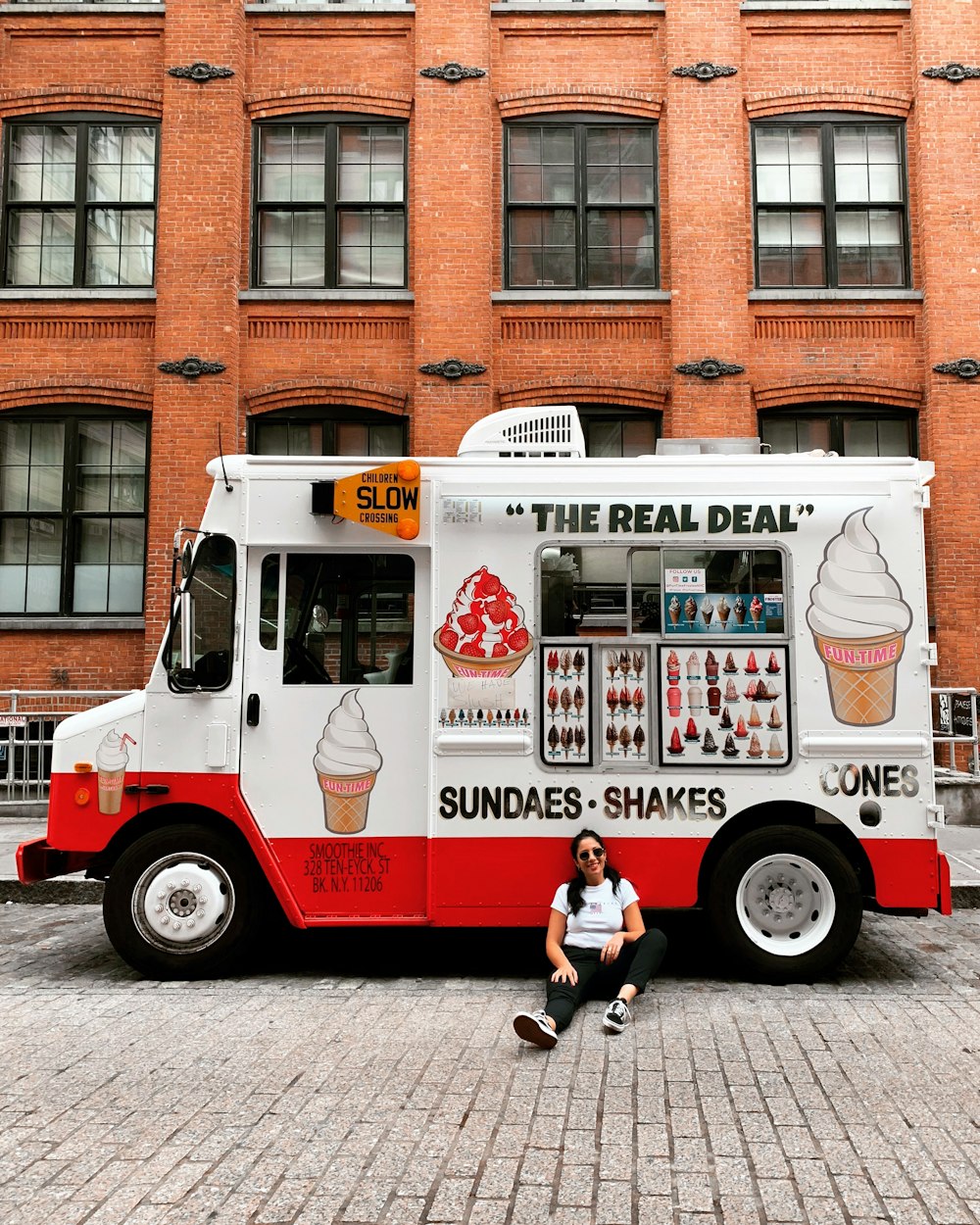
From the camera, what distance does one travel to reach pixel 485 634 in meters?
6.73

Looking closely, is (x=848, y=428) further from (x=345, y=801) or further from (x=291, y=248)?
(x=345, y=801)

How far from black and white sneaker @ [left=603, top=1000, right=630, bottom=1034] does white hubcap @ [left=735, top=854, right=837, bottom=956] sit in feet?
4.25

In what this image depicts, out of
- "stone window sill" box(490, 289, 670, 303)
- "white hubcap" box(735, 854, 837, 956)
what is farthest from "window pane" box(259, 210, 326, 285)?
"white hubcap" box(735, 854, 837, 956)

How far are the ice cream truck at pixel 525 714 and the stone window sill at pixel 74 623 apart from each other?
7.58 meters

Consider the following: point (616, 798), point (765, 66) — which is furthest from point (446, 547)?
point (765, 66)

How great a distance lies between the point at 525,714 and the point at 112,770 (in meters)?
2.62

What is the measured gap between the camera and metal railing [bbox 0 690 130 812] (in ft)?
41.6

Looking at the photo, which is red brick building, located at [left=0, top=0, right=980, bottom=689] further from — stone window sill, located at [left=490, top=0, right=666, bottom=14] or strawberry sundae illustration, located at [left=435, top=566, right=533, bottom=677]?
strawberry sundae illustration, located at [left=435, top=566, right=533, bottom=677]

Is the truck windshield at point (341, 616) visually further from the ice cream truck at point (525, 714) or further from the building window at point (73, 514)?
the building window at point (73, 514)

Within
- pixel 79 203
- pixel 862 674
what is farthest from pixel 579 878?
pixel 79 203

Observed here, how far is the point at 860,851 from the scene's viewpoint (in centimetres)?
668

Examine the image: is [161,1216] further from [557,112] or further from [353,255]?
[557,112]

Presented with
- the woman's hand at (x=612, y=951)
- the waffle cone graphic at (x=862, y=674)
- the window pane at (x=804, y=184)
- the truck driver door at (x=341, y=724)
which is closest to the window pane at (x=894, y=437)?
the window pane at (x=804, y=184)

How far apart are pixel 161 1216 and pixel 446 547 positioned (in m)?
4.14
